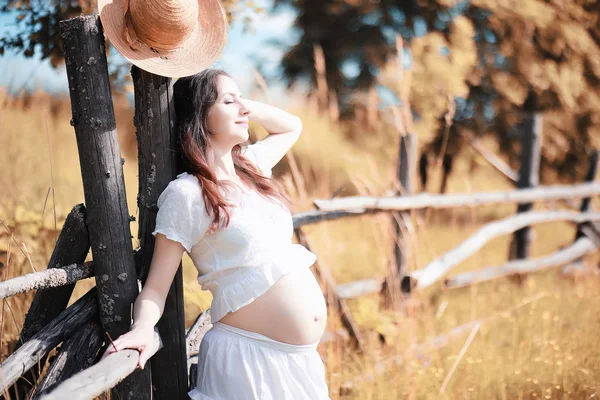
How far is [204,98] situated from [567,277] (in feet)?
17.9

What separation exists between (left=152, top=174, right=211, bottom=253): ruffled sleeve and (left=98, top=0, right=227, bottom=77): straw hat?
366 millimetres

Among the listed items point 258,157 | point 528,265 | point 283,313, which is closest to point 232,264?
point 283,313

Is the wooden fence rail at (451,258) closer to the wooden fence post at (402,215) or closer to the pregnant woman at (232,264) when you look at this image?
the wooden fence post at (402,215)

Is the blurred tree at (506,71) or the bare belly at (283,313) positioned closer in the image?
the bare belly at (283,313)

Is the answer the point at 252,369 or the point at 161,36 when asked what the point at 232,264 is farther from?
the point at 161,36

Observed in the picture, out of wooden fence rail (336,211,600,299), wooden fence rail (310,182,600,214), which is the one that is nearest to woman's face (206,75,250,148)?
wooden fence rail (310,182,600,214)

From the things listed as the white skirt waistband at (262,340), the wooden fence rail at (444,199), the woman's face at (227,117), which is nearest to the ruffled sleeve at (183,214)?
the woman's face at (227,117)

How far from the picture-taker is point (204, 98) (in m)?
2.05

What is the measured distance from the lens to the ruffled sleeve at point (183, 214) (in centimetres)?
189

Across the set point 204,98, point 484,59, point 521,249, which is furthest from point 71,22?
point 484,59

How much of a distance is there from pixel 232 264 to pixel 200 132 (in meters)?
0.46

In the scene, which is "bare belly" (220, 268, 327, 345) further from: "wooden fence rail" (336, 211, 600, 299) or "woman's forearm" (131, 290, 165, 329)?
"wooden fence rail" (336, 211, 600, 299)

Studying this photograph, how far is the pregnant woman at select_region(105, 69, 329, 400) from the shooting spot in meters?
1.92

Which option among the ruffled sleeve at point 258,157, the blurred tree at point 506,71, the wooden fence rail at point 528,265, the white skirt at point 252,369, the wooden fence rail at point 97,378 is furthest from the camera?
the blurred tree at point 506,71
